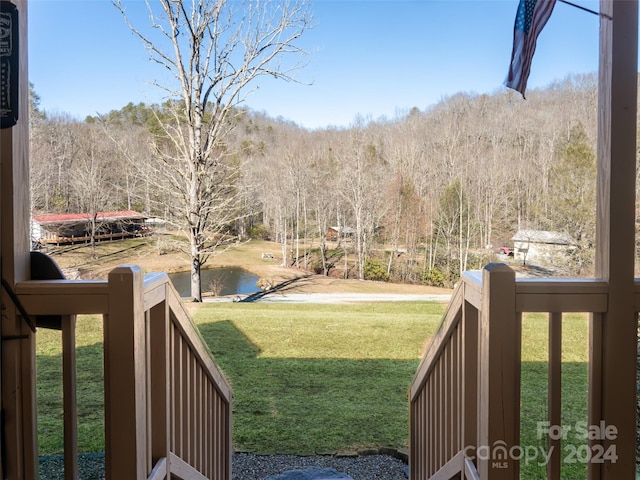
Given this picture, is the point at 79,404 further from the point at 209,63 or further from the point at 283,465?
the point at 209,63

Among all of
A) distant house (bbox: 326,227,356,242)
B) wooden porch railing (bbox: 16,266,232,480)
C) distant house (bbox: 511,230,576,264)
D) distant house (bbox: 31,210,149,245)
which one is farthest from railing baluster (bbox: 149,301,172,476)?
distant house (bbox: 326,227,356,242)

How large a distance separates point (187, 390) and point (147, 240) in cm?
1264

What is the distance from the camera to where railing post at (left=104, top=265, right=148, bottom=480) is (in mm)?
1049

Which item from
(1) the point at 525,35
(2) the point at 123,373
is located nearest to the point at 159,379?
(2) the point at 123,373

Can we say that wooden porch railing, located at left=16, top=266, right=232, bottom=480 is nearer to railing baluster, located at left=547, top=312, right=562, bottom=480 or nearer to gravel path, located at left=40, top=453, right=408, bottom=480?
railing baluster, located at left=547, top=312, right=562, bottom=480

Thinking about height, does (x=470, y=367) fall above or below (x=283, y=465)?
above

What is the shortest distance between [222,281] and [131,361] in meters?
13.6

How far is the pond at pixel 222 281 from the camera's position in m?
13.4

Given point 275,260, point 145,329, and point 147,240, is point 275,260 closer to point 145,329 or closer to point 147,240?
point 147,240

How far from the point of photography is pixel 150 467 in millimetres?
1185

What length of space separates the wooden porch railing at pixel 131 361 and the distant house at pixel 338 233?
16.9 meters

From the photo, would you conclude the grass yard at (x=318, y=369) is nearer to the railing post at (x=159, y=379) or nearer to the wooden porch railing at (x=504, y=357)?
the railing post at (x=159, y=379)

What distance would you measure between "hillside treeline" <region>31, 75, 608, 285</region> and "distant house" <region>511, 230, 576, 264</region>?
0.72 ft

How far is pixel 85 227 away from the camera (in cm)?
1277
